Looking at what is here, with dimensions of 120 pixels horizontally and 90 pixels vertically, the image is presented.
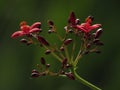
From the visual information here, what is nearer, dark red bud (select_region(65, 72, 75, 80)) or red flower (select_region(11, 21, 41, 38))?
dark red bud (select_region(65, 72, 75, 80))

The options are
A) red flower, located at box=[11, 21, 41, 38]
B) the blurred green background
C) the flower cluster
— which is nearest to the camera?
the flower cluster

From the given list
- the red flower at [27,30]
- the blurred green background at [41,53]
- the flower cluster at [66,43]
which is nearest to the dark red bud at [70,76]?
the flower cluster at [66,43]

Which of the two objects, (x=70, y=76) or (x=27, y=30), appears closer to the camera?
(x=70, y=76)

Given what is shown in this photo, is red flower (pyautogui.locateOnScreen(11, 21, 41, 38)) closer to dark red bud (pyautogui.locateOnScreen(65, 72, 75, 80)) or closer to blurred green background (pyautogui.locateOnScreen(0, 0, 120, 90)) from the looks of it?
dark red bud (pyautogui.locateOnScreen(65, 72, 75, 80))

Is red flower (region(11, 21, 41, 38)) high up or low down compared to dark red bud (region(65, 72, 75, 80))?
up

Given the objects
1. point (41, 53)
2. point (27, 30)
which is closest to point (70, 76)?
point (27, 30)

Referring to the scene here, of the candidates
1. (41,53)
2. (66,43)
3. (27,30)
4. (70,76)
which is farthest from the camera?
(41,53)

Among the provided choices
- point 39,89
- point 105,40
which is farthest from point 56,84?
point 105,40

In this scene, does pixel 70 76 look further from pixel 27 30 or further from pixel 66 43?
pixel 27 30

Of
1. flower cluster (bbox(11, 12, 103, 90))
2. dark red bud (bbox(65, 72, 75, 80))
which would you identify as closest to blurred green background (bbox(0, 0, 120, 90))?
flower cluster (bbox(11, 12, 103, 90))
